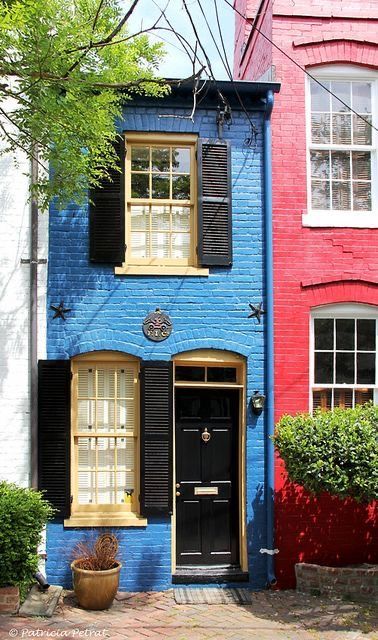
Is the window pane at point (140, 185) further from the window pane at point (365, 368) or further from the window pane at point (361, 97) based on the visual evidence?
the window pane at point (365, 368)

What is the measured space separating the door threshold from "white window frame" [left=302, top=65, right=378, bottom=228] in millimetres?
4584

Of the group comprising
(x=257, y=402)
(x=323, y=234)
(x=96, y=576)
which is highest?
(x=323, y=234)

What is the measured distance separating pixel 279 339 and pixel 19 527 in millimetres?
3911

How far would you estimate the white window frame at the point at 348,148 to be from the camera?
30.5ft

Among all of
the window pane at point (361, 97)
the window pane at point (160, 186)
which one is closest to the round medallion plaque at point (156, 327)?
the window pane at point (160, 186)

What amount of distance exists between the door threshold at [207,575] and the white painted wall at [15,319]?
225cm

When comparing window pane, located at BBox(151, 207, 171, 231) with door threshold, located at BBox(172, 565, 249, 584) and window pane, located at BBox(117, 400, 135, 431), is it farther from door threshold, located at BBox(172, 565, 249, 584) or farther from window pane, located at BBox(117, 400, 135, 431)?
door threshold, located at BBox(172, 565, 249, 584)

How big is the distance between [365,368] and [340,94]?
374 centimetres

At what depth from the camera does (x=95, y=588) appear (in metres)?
7.87

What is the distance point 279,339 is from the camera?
911 cm

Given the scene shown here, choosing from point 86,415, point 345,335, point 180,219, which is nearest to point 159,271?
point 180,219

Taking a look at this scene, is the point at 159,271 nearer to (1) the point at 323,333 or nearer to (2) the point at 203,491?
(1) the point at 323,333

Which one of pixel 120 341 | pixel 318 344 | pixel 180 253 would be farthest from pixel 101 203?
pixel 318 344

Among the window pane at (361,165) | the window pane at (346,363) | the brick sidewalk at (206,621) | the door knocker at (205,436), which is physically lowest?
the brick sidewalk at (206,621)
